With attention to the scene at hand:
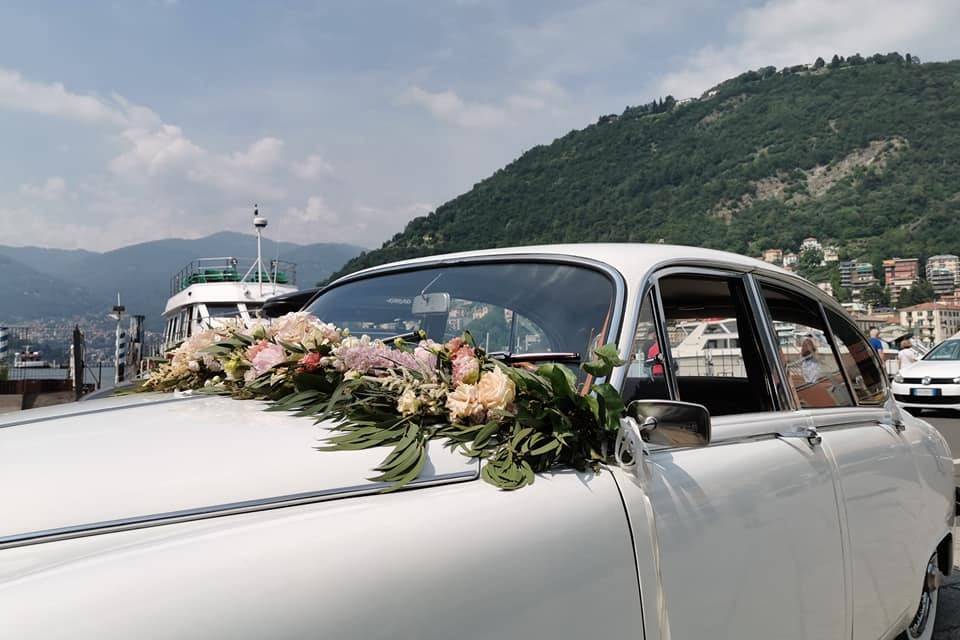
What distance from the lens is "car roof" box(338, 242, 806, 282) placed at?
7.15 feet

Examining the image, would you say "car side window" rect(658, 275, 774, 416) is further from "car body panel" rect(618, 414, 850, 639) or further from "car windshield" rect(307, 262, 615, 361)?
"car windshield" rect(307, 262, 615, 361)

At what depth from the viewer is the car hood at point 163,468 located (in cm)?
129

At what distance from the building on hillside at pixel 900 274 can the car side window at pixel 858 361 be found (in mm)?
102477

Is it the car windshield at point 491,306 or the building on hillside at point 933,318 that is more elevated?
the car windshield at point 491,306

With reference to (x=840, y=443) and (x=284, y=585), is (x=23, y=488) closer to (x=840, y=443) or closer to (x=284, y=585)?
(x=284, y=585)

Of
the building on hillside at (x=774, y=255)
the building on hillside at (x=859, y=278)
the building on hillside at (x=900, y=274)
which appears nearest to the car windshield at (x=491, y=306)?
the building on hillside at (x=774, y=255)

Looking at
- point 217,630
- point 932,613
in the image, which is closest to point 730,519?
point 217,630

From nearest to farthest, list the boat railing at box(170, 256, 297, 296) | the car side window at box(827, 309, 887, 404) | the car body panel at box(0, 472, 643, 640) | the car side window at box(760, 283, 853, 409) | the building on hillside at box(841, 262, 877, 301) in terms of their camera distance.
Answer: the car body panel at box(0, 472, 643, 640)
the car side window at box(760, 283, 853, 409)
the car side window at box(827, 309, 887, 404)
the boat railing at box(170, 256, 297, 296)
the building on hillside at box(841, 262, 877, 301)

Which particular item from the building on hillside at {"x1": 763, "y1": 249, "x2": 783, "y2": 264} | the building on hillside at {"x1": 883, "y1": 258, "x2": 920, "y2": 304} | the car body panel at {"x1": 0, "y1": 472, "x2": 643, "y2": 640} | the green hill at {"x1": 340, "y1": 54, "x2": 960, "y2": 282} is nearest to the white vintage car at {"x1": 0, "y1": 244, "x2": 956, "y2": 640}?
the car body panel at {"x1": 0, "y1": 472, "x2": 643, "y2": 640}

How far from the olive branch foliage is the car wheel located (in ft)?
7.76

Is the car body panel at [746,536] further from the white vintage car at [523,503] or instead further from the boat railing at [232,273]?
the boat railing at [232,273]

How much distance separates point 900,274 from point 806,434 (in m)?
107

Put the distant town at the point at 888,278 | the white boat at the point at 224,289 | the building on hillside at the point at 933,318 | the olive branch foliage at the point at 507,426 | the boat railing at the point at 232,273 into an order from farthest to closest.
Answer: the distant town at the point at 888,278, the building on hillside at the point at 933,318, the boat railing at the point at 232,273, the white boat at the point at 224,289, the olive branch foliage at the point at 507,426

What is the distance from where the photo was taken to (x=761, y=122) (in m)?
146
